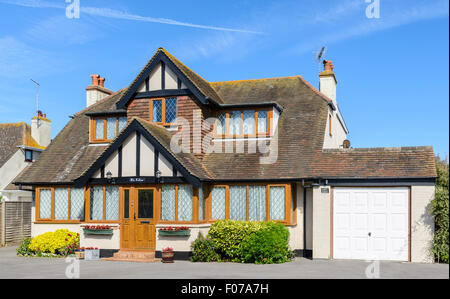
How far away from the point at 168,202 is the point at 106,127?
611 cm

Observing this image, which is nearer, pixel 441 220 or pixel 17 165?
pixel 441 220

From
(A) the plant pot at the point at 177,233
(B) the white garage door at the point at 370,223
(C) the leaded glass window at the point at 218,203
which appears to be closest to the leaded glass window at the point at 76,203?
(A) the plant pot at the point at 177,233

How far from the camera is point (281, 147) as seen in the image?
21.4 meters


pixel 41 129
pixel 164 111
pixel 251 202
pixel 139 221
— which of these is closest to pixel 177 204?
pixel 139 221

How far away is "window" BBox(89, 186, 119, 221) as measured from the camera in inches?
802

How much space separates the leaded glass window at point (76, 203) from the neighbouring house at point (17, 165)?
15.2ft

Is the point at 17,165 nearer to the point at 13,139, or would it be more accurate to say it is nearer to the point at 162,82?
the point at 13,139

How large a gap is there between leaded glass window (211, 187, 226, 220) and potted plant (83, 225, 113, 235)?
13.2ft

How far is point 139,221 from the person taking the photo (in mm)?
20094

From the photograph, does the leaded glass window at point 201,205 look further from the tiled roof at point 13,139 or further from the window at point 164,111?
the tiled roof at point 13,139

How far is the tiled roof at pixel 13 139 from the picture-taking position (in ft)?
103

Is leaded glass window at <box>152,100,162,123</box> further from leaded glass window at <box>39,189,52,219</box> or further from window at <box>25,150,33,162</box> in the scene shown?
window at <box>25,150,33,162</box>
